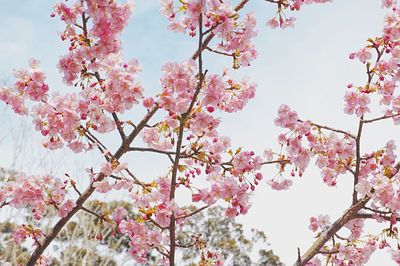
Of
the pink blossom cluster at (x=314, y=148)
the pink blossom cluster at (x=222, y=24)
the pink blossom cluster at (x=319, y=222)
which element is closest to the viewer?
the pink blossom cluster at (x=222, y=24)

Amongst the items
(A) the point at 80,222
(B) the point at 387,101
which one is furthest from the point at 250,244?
(B) the point at 387,101

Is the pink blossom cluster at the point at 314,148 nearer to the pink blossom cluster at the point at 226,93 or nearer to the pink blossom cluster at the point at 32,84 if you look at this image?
the pink blossom cluster at the point at 226,93

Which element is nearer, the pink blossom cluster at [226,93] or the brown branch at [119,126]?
the pink blossom cluster at [226,93]

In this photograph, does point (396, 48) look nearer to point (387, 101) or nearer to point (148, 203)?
point (387, 101)

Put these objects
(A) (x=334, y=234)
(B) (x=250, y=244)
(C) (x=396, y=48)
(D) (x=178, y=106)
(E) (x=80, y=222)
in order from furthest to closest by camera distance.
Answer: (B) (x=250, y=244)
(E) (x=80, y=222)
(C) (x=396, y=48)
(A) (x=334, y=234)
(D) (x=178, y=106)

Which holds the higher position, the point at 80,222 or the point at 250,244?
the point at 250,244

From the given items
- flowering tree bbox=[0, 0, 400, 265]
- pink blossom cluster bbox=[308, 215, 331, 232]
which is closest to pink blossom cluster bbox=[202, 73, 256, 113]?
flowering tree bbox=[0, 0, 400, 265]

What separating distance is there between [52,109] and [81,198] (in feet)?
2.11

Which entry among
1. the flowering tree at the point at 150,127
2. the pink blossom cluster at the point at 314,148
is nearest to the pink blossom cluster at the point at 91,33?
the flowering tree at the point at 150,127

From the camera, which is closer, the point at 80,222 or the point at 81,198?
the point at 81,198

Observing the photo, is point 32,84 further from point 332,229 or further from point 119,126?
point 332,229

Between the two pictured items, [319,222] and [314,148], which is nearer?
[314,148]

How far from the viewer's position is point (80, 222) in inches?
526

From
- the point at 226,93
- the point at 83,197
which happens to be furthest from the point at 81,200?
the point at 226,93
